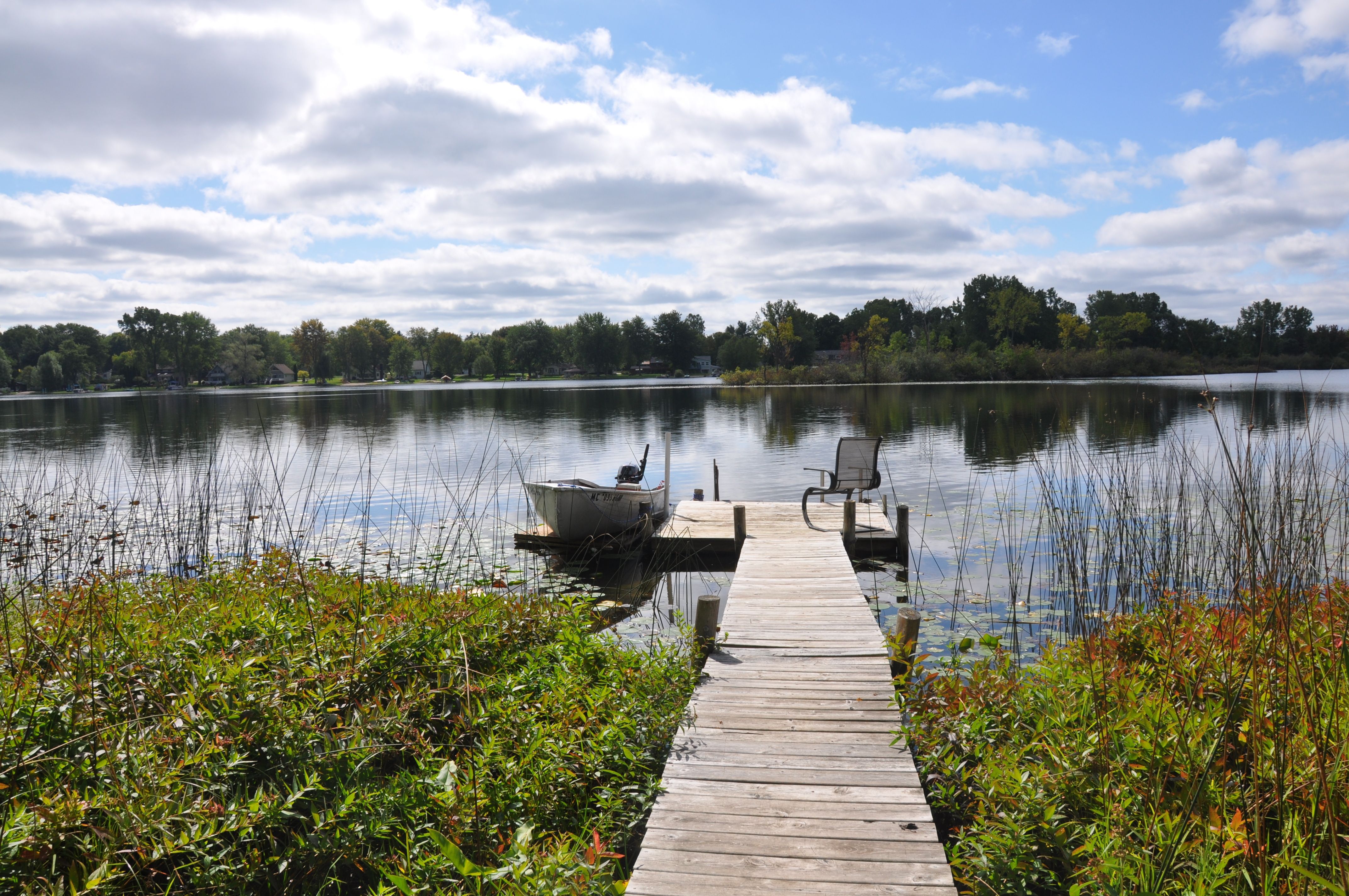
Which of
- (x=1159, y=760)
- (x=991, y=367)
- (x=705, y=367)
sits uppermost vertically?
(x=705, y=367)

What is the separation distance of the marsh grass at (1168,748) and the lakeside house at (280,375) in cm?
13594

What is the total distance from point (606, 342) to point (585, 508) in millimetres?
97037

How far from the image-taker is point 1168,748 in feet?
9.91

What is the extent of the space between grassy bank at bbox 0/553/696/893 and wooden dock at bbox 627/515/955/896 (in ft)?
0.91

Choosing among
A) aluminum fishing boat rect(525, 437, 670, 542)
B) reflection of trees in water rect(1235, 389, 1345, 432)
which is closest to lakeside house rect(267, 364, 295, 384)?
aluminum fishing boat rect(525, 437, 670, 542)

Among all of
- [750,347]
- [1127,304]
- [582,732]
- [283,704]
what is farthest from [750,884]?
[1127,304]

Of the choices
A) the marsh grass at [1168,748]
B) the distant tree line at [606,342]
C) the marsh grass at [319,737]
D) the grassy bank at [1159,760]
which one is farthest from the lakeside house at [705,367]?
the grassy bank at [1159,760]

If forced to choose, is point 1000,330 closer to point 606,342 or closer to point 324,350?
point 606,342

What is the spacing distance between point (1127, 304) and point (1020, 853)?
94736mm

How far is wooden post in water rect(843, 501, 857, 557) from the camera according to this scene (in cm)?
1090

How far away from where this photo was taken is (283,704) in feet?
12.1

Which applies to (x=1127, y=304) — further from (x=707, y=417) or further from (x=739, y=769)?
(x=739, y=769)

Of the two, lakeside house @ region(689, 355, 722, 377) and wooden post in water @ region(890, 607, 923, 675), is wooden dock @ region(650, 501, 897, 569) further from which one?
lakeside house @ region(689, 355, 722, 377)

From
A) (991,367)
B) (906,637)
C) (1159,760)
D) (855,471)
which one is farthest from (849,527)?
(991,367)
